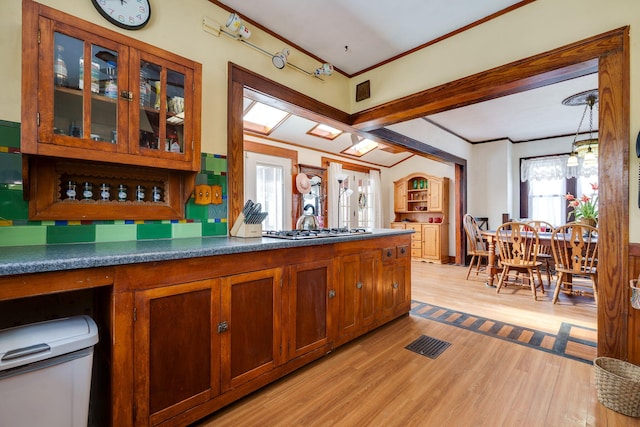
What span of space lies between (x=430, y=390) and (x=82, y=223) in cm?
224

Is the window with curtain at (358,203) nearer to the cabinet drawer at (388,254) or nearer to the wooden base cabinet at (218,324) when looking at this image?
the cabinet drawer at (388,254)

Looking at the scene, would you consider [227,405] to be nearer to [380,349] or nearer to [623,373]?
[380,349]

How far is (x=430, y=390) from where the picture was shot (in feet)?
6.00

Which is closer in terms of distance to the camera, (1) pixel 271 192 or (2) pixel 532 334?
(2) pixel 532 334

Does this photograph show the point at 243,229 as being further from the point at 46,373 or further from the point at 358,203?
the point at 358,203

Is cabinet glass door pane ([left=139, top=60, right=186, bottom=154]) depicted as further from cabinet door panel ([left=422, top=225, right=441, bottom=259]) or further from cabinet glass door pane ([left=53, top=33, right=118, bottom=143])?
cabinet door panel ([left=422, top=225, right=441, bottom=259])

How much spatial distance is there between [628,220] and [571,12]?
1.44m

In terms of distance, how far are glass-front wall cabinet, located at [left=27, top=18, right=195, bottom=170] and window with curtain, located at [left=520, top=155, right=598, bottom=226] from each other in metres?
6.86

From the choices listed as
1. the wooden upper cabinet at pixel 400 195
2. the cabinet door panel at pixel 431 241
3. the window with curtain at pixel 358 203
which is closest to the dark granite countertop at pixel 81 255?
the window with curtain at pixel 358 203

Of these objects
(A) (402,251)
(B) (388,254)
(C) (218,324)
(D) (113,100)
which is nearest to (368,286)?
(B) (388,254)

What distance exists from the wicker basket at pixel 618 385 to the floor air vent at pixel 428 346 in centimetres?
92

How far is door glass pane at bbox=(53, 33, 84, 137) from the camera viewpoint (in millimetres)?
1359

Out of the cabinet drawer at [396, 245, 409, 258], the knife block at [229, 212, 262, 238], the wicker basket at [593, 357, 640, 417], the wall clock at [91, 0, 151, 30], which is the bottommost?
the wicker basket at [593, 357, 640, 417]

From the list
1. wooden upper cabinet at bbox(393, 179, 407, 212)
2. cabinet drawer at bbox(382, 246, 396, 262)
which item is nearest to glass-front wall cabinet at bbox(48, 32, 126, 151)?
cabinet drawer at bbox(382, 246, 396, 262)
